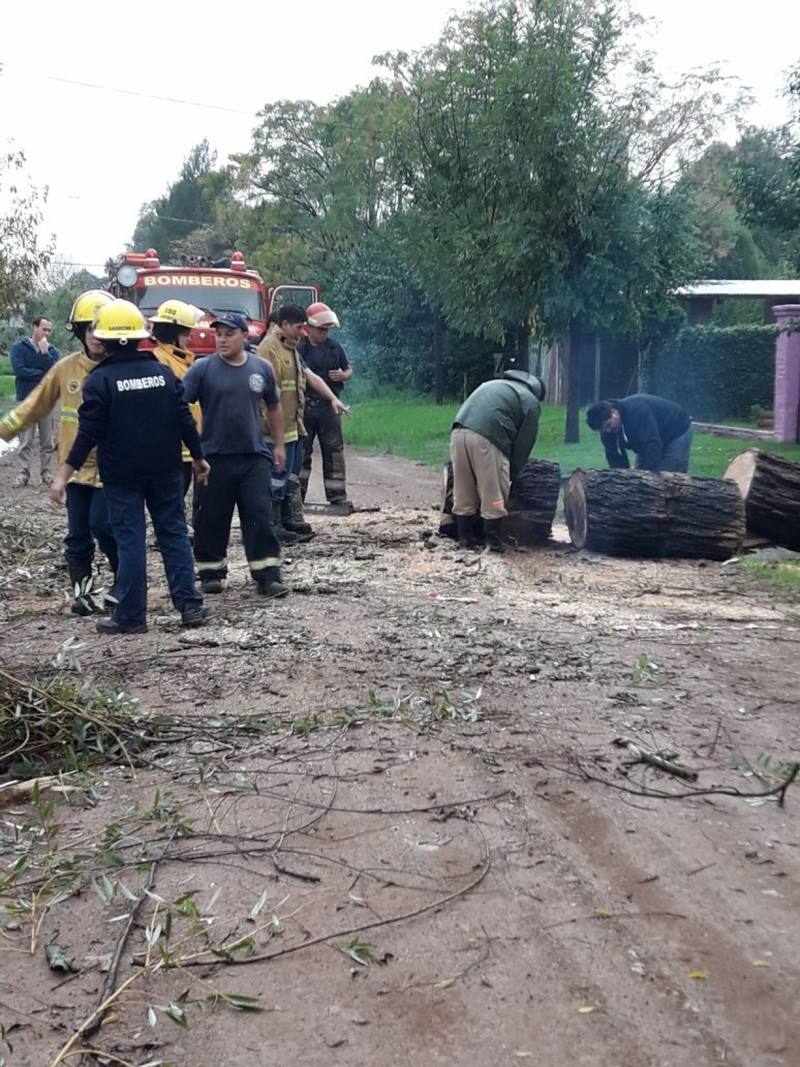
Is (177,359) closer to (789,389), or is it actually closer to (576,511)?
(576,511)

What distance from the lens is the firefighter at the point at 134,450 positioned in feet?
22.1

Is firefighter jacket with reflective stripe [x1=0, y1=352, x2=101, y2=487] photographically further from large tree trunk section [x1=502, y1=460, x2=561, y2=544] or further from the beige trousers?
large tree trunk section [x1=502, y1=460, x2=561, y2=544]

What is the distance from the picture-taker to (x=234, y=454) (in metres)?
7.75

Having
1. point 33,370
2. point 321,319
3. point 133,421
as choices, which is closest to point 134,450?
point 133,421

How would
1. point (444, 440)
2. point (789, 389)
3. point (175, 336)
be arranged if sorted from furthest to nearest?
point (444, 440) < point (789, 389) < point (175, 336)

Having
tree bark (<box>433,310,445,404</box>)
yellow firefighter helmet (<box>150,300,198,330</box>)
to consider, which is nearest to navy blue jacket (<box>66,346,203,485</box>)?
yellow firefighter helmet (<box>150,300,198,330</box>)

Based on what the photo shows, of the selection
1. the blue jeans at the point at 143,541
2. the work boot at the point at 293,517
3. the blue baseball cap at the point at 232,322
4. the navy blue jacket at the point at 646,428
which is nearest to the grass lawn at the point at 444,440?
the navy blue jacket at the point at 646,428

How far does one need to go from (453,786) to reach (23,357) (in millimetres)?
11307

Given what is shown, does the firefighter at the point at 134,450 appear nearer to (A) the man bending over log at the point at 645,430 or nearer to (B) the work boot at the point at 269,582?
(B) the work boot at the point at 269,582

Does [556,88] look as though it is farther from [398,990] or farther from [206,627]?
[398,990]

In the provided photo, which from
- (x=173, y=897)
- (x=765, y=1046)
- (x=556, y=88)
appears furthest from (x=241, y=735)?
(x=556, y=88)

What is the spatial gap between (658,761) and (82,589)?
4.03 meters

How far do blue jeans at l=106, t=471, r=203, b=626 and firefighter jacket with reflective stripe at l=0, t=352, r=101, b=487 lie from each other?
575 millimetres

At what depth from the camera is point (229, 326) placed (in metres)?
7.84
